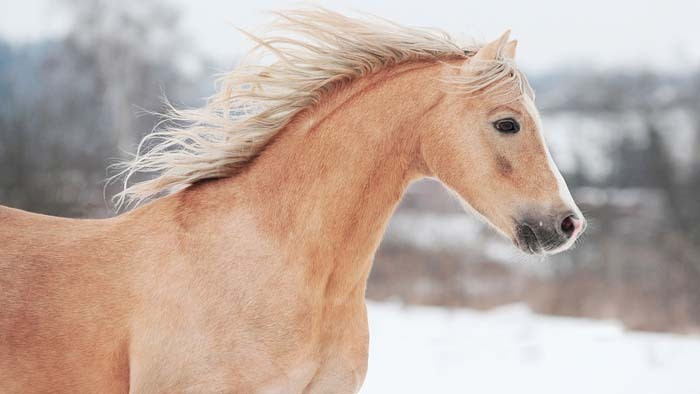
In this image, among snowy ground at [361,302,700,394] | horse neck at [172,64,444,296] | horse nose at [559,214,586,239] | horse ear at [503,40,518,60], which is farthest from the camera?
snowy ground at [361,302,700,394]

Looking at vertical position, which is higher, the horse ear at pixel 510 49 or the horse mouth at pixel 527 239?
the horse ear at pixel 510 49

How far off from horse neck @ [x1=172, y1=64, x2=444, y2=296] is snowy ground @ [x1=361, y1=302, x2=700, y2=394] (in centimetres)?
331

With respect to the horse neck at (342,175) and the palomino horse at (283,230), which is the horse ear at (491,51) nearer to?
the palomino horse at (283,230)

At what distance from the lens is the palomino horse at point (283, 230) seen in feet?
9.14

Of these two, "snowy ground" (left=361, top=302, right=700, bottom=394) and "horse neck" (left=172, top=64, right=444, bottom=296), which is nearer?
"horse neck" (left=172, top=64, right=444, bottom=296)

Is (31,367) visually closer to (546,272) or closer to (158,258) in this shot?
(158,258)

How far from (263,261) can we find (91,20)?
61.2 ft

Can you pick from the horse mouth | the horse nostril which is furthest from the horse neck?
the horse nostril

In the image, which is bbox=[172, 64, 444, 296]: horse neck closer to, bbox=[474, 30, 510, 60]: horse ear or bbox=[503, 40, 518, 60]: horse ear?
bbox=[474, 30, 510, 60]: horse ear

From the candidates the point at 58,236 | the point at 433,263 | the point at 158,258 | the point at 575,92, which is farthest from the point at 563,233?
the point at 575,92

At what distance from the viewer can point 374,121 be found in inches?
121

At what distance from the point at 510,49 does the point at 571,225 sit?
0.78 meters

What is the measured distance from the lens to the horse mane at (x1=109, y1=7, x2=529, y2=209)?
10.5ft

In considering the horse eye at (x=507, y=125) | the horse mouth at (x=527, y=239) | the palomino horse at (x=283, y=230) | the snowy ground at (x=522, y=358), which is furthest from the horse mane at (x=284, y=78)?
the snowy ground at (x=522, y=358)
